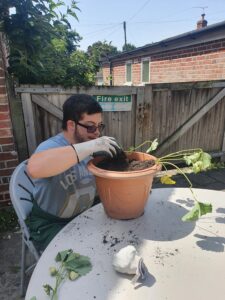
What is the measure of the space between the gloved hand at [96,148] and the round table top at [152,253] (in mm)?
352

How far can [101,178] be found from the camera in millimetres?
1173

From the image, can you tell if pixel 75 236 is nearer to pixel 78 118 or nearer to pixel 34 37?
pixel 78 118

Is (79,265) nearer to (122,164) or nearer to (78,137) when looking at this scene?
(122,164)

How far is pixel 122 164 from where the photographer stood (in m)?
1.28

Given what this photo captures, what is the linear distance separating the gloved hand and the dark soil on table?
0.15 feet

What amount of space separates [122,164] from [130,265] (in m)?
0.51

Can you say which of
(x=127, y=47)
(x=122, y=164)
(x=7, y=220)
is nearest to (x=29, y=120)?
(x=7, y=220)

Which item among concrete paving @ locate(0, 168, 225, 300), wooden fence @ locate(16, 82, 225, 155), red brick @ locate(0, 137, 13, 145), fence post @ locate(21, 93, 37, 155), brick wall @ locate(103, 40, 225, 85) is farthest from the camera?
brick wall @ locate(103, 40, 225, 85)

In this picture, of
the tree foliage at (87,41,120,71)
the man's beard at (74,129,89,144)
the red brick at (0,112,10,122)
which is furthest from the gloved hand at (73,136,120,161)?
the tree foliage at (87,41,120,71)

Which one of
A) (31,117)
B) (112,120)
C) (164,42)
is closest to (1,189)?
(31,117)

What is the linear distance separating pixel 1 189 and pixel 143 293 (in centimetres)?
244

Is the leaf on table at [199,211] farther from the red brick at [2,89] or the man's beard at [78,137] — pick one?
the red brick at [2,89]

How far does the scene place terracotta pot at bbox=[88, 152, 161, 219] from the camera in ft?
3.67

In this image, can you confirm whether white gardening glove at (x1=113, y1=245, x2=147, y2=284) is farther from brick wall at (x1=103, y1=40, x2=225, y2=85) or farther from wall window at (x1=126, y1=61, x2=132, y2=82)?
wall window at (x1=126, y1=61, x2=132, y2=82)
